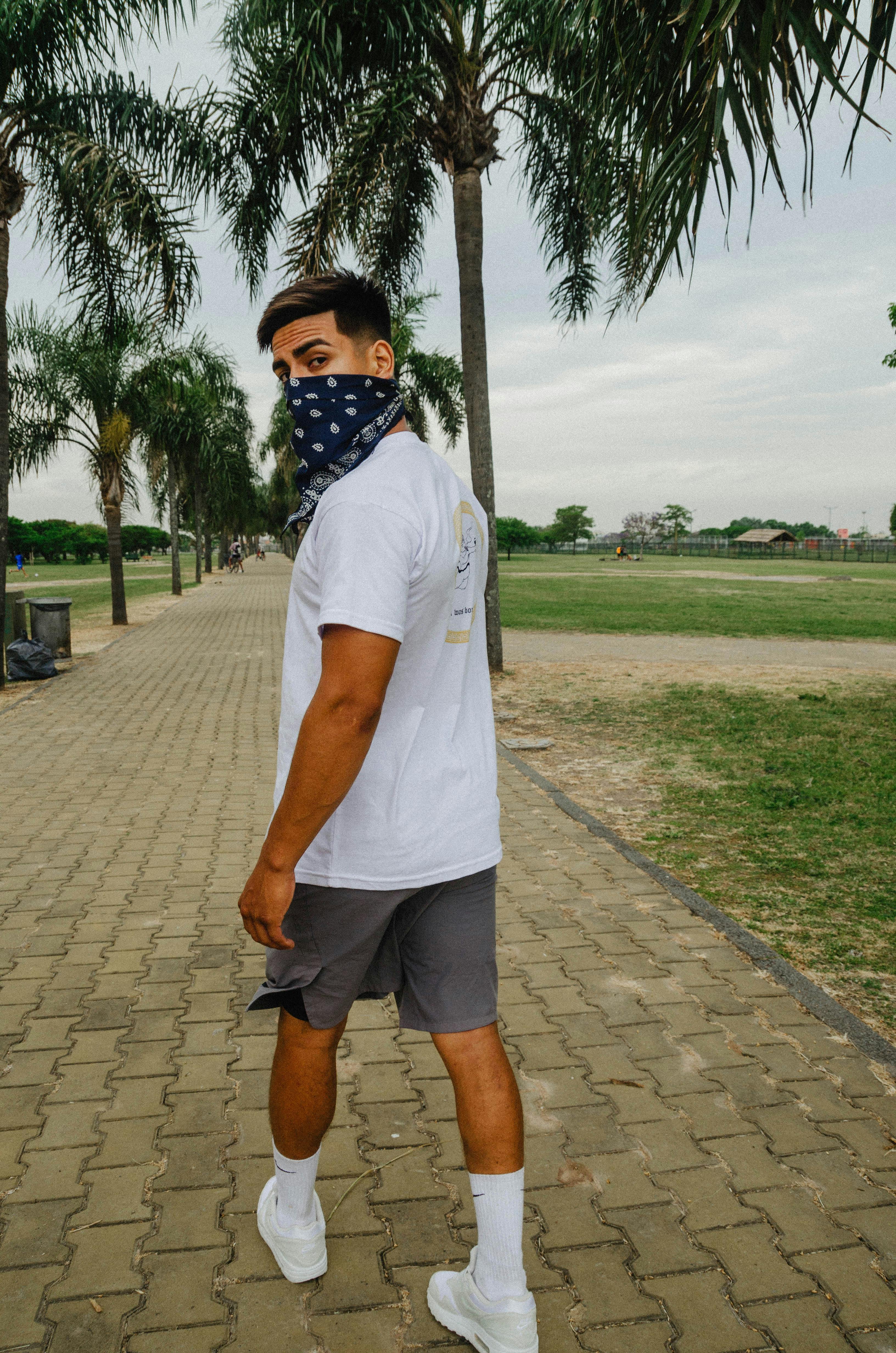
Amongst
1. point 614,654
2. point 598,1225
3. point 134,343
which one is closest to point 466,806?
point 598,1225

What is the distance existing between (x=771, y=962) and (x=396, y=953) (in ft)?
7.86

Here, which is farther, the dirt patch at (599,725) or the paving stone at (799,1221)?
the dirt patch at (599,725)

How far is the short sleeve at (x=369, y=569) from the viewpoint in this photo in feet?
5.09

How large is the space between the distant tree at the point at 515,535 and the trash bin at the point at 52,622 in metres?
98.8

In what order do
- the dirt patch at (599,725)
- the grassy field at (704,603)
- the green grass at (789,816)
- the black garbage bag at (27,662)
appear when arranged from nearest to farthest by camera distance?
the green grass at (789,816)
the dirt patch at (599,725)
the black garbage bag at (27,662)
the grassy field at (704,603)

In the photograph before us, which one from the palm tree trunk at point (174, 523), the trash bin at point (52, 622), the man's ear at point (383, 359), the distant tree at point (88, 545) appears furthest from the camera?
the distant tree at point (88, 545)

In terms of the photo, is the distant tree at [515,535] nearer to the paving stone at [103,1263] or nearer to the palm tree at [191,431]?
the palm tree at [191,431]

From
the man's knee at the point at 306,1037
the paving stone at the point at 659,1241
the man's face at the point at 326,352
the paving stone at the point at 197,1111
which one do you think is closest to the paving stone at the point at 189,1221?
the paving stone at the point at 197,1111

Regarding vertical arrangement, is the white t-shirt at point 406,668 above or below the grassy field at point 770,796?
above

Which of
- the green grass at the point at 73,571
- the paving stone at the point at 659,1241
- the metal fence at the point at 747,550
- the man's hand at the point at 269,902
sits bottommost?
the paving stone at the point at 659,1241

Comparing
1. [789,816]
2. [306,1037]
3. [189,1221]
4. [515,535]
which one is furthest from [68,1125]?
[515,535]

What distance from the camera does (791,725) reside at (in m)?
8.99

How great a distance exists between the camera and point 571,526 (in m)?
126

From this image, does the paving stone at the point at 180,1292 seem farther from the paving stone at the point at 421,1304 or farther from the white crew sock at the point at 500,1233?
the white crew sock at the point at 500,1233
